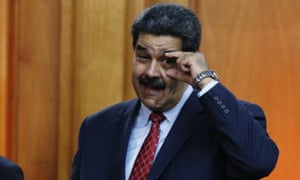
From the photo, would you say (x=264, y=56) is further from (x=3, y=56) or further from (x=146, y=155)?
(x=3, y=56)

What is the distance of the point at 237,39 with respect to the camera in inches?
93.2

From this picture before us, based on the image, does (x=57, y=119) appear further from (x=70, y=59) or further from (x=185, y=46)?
(x=185, y=46)

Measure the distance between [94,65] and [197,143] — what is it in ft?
1.67

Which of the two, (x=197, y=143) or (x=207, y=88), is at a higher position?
(x=207, y=88)

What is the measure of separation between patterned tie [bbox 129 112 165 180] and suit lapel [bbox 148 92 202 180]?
1.0 inches

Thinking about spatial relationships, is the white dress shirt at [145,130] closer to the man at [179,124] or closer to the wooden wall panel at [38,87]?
the man at [179,124]

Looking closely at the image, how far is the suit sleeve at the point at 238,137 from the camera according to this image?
1879 millimetres

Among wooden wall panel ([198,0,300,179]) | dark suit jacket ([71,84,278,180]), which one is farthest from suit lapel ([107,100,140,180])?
wooden wall panel ([198,0,300,179])

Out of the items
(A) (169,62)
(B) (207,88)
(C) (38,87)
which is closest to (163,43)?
(A) (169,62)

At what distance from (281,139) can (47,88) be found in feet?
2.04

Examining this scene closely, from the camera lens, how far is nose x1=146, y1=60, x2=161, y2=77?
77.2 inches

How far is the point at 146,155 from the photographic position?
6.56 ft

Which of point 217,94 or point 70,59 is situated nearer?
point 217,94

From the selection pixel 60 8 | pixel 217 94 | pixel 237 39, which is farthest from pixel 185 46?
pixel 60 8
